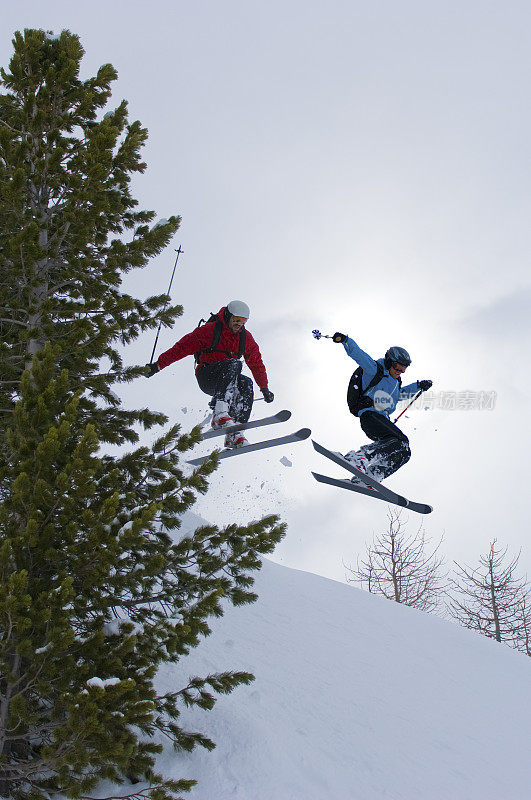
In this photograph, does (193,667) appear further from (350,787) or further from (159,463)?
(159,463)

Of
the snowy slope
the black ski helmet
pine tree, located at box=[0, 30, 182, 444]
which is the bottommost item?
the snowy slope

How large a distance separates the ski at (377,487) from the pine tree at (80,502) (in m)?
4.23

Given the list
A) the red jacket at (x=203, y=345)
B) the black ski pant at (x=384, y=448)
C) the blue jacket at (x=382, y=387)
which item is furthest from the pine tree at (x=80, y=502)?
the black ski pant at (x=384, y=448)

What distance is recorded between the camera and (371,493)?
9.49 m

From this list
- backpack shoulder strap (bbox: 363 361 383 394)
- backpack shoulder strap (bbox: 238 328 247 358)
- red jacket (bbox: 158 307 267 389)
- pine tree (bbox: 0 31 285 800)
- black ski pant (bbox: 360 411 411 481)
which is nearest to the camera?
pine tree (bbox: 0 31 285 800)

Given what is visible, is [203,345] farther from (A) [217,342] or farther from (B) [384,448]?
(B) [384,448]

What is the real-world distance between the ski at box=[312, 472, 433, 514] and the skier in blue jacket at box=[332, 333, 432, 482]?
1.24ft

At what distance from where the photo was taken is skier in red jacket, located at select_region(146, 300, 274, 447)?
834cm

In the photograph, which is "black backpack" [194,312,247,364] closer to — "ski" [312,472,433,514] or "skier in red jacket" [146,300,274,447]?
"skier in red jacket" [146,300,274,447]

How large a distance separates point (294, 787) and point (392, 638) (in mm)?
5997

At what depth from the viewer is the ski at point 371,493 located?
9.15 m

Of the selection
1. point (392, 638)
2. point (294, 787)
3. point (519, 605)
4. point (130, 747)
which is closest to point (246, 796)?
point (294, 787)

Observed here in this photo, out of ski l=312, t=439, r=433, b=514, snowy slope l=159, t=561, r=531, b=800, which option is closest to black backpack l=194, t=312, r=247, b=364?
ski l=312, t=439, r=433, b=514

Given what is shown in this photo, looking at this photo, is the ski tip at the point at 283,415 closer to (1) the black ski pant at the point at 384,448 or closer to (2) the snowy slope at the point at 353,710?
(1) the black ski pant at the point at 384,448
